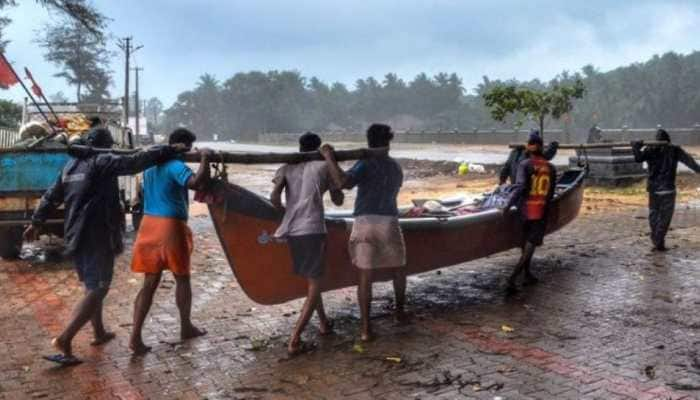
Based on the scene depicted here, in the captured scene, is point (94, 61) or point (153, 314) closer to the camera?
point (153, 314)

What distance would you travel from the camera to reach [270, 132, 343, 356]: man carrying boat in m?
5.58

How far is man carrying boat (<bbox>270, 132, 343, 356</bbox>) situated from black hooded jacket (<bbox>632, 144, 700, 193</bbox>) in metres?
5.65

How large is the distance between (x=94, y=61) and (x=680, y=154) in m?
61.6

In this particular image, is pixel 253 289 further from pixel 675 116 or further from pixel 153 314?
pixel 675 116

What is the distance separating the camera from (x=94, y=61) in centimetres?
6331

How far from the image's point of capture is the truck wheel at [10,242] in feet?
32.7

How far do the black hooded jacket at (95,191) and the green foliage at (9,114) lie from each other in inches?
1061

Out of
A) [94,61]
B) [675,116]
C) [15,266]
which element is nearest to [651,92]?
[675,116]

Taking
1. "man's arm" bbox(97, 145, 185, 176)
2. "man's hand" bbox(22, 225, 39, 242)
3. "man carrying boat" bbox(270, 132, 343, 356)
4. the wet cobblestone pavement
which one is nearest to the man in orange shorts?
"man's arm" bbox(97, 145, 185, 176)

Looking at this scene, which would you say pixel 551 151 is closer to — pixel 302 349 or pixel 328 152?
pixel 328 152

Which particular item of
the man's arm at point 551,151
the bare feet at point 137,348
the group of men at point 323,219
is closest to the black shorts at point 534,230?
the man's arm at point 551,151

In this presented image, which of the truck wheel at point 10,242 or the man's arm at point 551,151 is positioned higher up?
the man's arm at point 551,151

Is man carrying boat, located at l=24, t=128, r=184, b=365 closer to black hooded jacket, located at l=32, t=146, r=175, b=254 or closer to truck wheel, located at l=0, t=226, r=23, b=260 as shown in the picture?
black hooded jacket, located at l=32, t=146, r=175, b=254

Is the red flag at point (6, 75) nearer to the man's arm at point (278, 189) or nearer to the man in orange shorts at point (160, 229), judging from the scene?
the man in orange shorts at point (160, 229)
